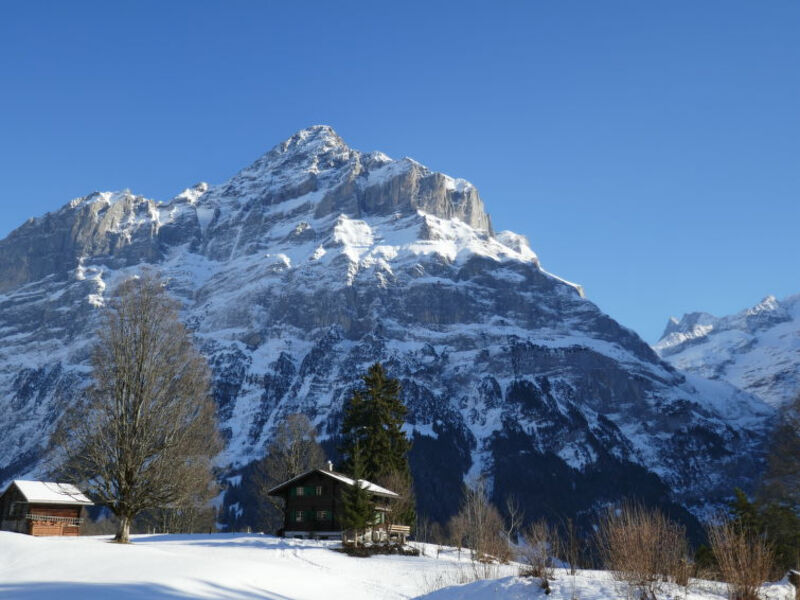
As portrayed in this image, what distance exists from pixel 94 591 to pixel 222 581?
189 inches

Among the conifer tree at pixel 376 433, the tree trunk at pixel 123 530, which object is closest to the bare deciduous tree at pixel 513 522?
the conifer tree at pixel 376 433

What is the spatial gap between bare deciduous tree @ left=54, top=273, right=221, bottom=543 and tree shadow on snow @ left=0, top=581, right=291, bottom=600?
9077 millimetres

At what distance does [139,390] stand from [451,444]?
171223mm

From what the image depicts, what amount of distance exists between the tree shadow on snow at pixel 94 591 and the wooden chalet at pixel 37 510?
134ft

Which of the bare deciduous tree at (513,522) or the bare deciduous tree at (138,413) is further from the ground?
the bare deciduous tree at (138,413)

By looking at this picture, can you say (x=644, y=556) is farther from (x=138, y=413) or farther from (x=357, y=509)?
(x=357, y=509)

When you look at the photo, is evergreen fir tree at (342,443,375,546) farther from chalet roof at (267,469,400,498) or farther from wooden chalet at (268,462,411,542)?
wooden chalet at (268,462,411,542)

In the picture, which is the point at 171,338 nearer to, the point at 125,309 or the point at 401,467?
the point at 125,309

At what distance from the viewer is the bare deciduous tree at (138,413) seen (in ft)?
81.6

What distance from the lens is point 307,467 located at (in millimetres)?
67562

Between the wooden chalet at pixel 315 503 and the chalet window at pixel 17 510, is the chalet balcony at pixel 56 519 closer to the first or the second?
the chalet window at pixel 17 510

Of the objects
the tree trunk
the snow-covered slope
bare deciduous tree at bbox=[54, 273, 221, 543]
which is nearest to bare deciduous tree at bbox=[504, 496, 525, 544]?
the snow-covered slope

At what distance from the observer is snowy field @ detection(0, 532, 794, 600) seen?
14.2 meters

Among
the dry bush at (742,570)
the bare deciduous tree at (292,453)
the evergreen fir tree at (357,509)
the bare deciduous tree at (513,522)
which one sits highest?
the bare deciduous tree at (292,453)
